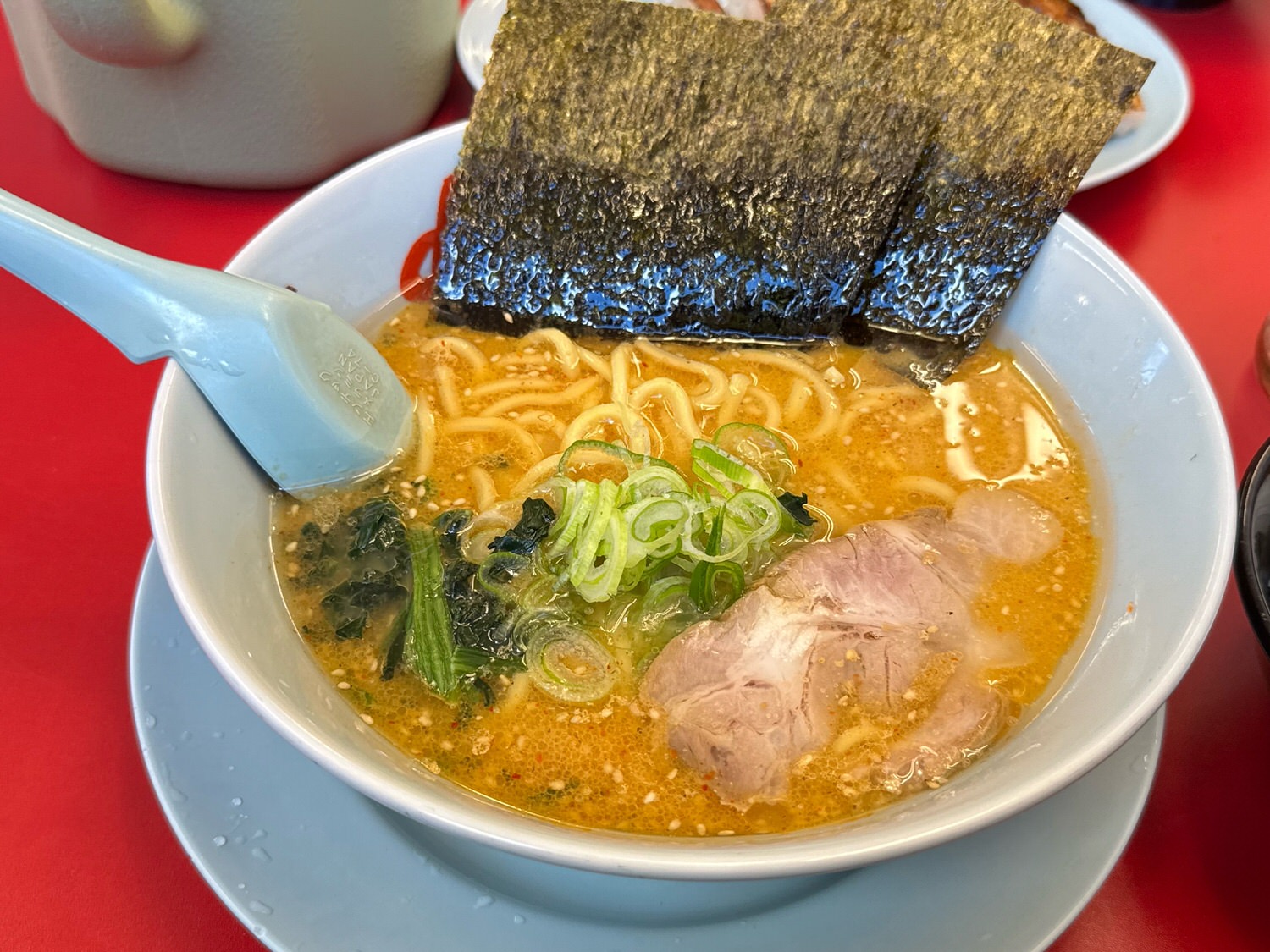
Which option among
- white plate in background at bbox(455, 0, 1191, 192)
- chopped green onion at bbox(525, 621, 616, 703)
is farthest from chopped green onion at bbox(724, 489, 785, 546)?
white plate in background at bbox(455, 0, 1191, 192)

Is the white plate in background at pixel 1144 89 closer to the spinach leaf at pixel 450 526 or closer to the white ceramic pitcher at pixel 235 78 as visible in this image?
the white ceramic pitcher at pixel 235 78

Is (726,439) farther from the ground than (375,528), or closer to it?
farther from the ground

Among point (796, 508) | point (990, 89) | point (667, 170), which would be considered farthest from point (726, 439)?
point (990, 89)

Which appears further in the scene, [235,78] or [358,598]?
[235,78]

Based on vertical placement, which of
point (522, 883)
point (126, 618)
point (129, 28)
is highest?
point (129, 28)

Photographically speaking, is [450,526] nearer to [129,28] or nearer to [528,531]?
[528,531]

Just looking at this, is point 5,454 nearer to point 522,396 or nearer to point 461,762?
point 522,396
